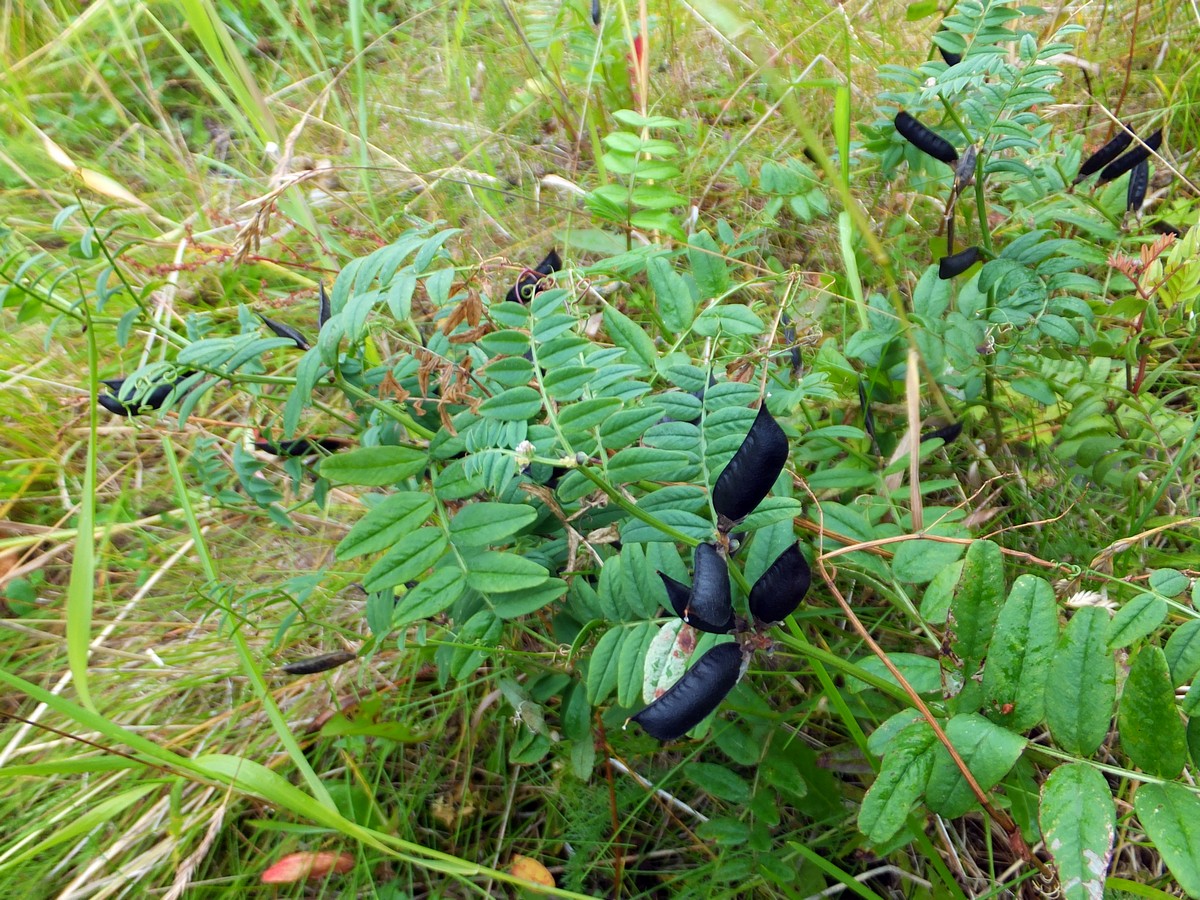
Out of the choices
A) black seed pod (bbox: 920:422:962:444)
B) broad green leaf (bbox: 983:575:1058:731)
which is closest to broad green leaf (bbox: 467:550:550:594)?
broad green leaf (bbox: 983:575:1058:731)

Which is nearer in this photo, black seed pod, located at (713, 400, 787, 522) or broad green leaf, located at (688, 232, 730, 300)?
black seed pod, located at (713, 400, 787, 522)

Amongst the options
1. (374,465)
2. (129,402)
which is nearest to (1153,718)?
(374,465)

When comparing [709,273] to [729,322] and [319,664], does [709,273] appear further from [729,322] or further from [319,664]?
[319,664]

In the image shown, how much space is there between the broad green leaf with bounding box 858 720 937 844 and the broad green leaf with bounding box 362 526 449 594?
1.65 feet

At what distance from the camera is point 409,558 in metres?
0.96

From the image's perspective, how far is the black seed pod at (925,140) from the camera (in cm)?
137

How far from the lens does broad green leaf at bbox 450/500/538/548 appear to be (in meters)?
0.94

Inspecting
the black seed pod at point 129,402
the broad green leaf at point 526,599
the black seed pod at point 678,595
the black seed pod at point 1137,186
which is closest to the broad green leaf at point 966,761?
the black seed pod at point 678,595

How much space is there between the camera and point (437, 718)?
4.82ft

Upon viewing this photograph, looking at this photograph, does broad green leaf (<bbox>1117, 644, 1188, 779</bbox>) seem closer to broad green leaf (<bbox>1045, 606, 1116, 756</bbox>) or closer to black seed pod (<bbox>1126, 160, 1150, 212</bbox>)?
broad green leaf (<bbox>1045, 606, 1116, 756</bbox>)

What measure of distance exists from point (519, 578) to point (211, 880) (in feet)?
2.77

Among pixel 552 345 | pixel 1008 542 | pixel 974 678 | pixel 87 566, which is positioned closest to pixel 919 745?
pixel 974 678

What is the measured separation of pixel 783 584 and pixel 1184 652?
0.41m

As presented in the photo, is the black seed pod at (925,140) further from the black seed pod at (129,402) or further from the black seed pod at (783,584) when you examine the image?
the black seed pod at (129,402)
